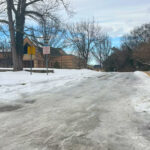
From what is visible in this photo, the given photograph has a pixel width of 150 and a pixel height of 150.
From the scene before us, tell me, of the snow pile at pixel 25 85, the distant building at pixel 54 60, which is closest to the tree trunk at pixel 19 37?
the snow pile at pixel 25 85

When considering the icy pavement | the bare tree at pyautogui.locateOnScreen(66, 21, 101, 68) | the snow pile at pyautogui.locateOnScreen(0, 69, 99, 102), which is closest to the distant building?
the bare tree at pyautogui.locateOnScreen(66, 21, 101, 68)

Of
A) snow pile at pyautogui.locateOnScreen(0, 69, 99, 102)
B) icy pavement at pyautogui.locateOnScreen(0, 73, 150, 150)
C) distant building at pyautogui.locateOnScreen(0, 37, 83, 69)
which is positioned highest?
distant building at pyautogui.locateOnScreen(0, 37, 83, 69)

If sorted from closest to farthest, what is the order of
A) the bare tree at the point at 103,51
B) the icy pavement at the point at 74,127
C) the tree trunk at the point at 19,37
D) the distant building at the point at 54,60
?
the icy pavement at the point at 74,127
the tree trunk at the point at 19,37
the distant building at the point at 54,60
the bare tree at the point at 103,51

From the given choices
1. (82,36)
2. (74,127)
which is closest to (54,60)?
(82,36)

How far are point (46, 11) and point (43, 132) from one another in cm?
1641

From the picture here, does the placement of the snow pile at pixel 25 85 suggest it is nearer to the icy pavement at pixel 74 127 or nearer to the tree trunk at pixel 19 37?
the icy pavement at pixel 74 127

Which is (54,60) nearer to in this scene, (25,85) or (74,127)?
(25,85)

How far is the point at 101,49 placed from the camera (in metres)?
54.6

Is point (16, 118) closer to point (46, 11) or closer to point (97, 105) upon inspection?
point (97, 105)

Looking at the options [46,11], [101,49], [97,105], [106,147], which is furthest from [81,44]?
[106,147]

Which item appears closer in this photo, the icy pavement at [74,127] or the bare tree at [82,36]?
the icy pavement at [74,127]

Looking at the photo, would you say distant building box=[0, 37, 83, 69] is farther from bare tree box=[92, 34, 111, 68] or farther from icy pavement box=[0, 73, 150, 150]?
icy pavement box=[0, 73, 150, 150]

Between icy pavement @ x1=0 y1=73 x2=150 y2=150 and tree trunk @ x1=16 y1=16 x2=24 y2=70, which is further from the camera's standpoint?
tree trunk @ x1=16 y1=16 x2=24 y2=70

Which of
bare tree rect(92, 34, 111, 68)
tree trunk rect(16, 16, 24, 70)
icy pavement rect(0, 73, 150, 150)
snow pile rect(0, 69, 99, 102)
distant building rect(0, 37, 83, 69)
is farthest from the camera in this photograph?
bare tree rect(92, 34, 111, 68)
